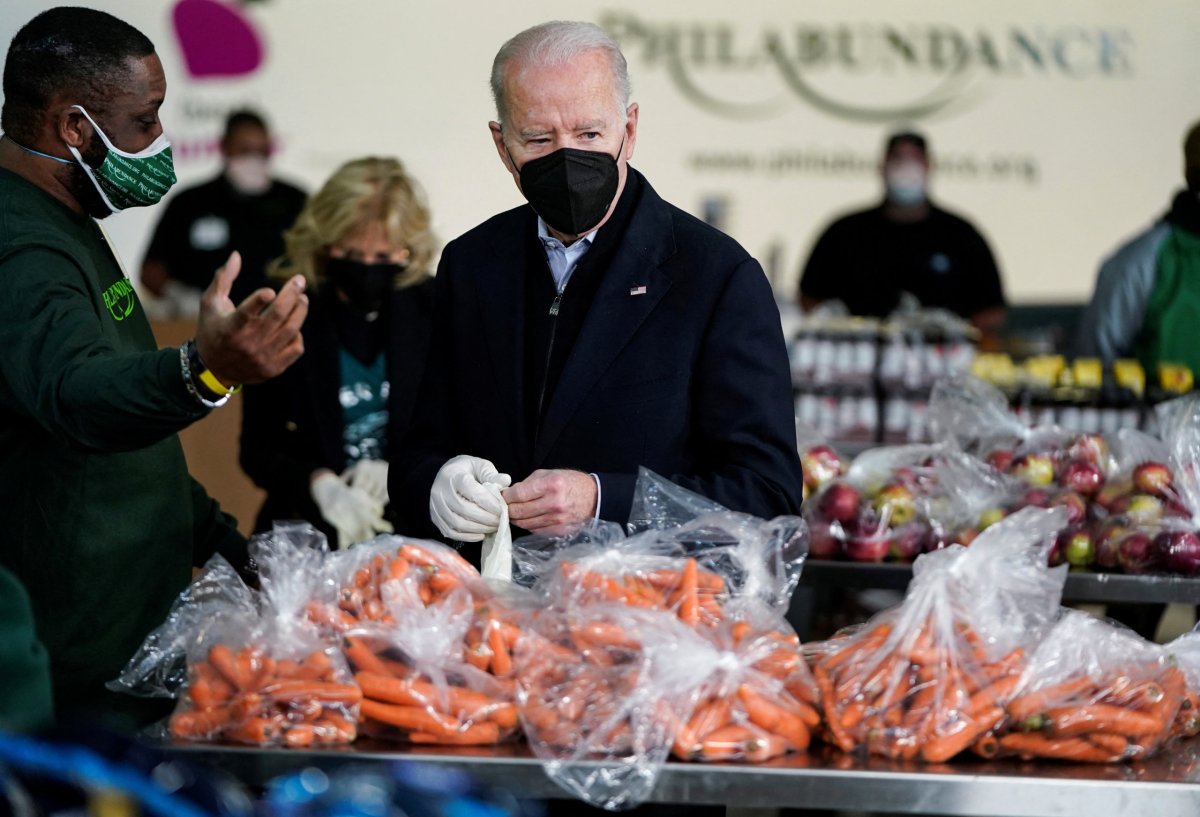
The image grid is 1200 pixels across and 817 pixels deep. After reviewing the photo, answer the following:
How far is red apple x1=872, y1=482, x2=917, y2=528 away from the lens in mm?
3488

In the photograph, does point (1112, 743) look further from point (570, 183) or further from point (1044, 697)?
point (570, 183)

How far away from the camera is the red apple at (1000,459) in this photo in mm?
3750

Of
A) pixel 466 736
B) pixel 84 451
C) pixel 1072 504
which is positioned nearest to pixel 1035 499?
pixel 1072 504

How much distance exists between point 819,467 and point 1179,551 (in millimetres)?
928

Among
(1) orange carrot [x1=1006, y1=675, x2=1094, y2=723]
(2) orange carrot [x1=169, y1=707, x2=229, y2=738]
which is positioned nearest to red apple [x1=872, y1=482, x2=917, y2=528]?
(1) orange carrot [x1=1006, y1=675, x2=1094, y2=723]

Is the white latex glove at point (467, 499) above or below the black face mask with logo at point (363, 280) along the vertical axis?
below

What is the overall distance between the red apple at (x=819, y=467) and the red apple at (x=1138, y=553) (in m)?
0.78

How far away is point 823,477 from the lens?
3.80m

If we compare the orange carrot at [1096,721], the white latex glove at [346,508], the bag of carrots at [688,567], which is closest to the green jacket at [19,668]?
the bag of carrots at [688,567]

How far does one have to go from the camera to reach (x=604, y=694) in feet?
6.40

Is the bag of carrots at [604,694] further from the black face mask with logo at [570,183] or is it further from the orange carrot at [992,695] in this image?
the black face mask with logo at [570,183]

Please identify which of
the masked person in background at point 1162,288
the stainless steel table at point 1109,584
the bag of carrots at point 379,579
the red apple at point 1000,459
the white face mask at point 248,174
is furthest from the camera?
the white face mask at point 248,174

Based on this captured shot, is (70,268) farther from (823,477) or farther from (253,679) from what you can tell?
(823,477)

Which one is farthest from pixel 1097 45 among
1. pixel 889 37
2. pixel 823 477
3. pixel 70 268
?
pixel 70 268
